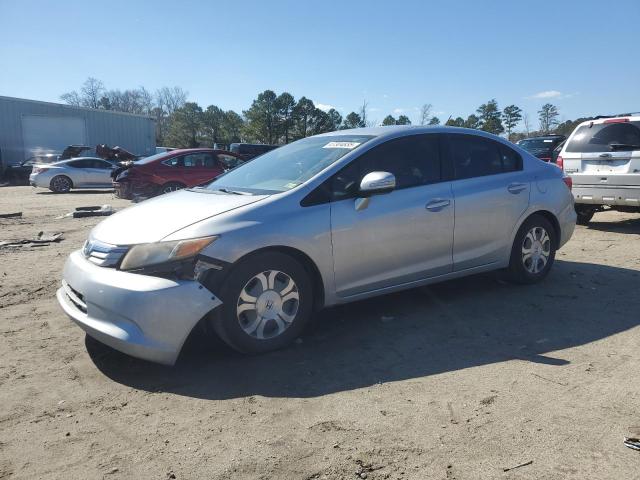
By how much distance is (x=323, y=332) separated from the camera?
13.9ft

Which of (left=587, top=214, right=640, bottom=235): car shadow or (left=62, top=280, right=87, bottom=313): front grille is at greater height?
(left=62, top=280, right=87, bottom=313): front grille

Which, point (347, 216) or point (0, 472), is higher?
point (347, 216)

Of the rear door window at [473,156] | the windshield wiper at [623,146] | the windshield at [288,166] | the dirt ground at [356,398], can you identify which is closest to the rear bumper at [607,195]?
the windshield wiper at [623,146]

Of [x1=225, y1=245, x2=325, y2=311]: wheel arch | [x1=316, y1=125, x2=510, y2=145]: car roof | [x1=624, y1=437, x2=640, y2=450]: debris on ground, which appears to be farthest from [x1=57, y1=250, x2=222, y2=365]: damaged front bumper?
[x1=624, y1=437, x2=640, y2=450]: debris on ground

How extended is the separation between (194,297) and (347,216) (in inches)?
53.0

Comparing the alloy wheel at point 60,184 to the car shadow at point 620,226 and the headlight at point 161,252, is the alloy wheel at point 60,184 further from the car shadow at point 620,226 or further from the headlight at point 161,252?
the headlight at point 161,252

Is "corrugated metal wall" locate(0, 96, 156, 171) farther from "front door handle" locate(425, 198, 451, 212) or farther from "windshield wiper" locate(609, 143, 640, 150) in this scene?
"front door handle" locate(425, 198, 451, 212)

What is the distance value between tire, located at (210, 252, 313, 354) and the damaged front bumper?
0.61ft

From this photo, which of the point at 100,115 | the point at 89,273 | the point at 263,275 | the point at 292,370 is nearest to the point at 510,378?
the point at 292,370

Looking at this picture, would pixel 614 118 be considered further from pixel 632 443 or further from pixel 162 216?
pixel 162 216

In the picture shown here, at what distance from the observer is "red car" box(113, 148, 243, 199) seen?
12.7 meters

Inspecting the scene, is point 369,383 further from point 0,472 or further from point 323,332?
point 0,472

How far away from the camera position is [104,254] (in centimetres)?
354

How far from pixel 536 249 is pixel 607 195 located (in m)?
3.85
